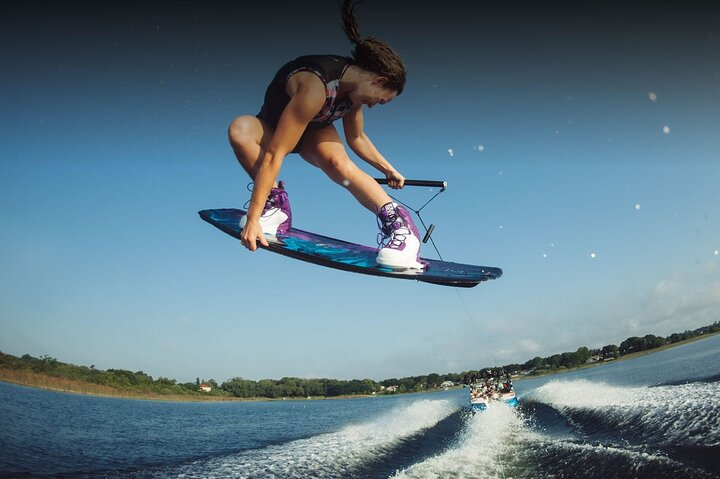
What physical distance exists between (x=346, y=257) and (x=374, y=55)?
67.1 inches

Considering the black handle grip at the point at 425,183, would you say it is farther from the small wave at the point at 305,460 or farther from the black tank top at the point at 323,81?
the small wave at the point at 305,460

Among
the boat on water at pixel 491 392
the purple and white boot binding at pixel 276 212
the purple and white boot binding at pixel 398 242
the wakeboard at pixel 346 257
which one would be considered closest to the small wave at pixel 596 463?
the wakeboard at pixel 346 257

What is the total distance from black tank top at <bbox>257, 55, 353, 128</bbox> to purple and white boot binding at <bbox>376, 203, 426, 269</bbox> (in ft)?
2.83

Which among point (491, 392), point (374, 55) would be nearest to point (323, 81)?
point (374, 55)

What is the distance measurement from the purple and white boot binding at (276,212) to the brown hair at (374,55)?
1.52 meters

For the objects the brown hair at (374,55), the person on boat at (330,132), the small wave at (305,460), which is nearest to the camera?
the person on boat at (330,132)

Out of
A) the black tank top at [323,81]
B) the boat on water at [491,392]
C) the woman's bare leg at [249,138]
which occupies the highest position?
the black tank top at [323,81]

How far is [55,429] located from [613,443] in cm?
3413

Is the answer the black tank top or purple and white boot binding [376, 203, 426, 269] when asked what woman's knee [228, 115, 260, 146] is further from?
purple and white boot binding [376, 203, 426, 269]

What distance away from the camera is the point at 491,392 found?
32062 millimetres

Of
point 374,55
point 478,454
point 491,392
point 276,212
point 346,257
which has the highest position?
point 374,55

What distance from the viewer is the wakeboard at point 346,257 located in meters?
3.10

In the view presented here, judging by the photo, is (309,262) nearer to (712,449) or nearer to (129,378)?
(712,449)

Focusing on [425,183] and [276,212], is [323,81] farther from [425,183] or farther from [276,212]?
[276,212]
